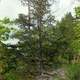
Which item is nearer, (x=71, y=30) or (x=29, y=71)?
(x=29, y=71)

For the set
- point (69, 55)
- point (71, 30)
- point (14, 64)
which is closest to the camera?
point (14, 64)

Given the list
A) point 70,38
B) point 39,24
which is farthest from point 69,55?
point 39,24

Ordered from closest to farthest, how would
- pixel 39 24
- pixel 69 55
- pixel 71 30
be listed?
1. pixel 39 24
2. pixel 69 55
3. pixel 71 30

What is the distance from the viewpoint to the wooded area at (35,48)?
20141 millimetres

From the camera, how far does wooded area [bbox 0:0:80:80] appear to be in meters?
20.1

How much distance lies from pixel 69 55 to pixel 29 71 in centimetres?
516

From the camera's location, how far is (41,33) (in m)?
20.1

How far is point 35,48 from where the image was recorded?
20234 millimetres

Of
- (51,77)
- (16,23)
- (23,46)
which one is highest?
(16,23)

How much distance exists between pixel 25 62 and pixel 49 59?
151 cm

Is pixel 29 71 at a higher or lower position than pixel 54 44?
lower

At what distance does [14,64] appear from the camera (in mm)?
21625

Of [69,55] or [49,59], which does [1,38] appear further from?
[69,55]

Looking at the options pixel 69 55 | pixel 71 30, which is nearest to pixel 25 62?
pixel 69 55
